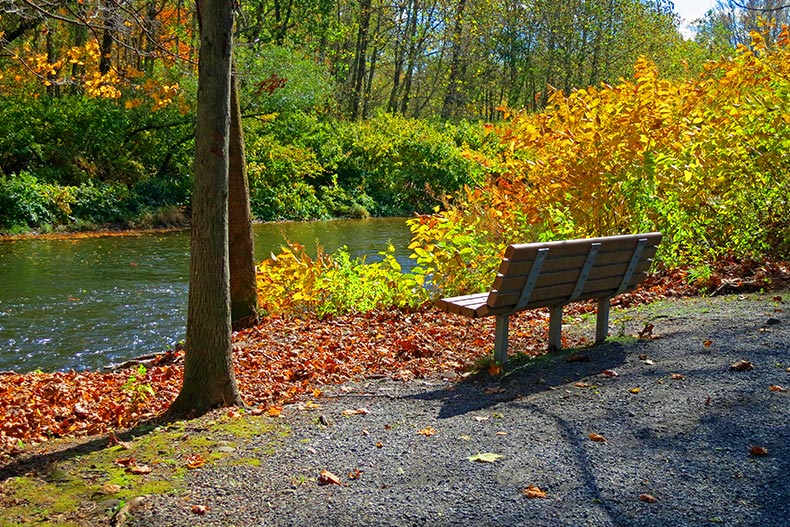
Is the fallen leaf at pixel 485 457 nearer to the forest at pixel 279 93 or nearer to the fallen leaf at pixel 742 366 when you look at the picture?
the fallen leaf at pixel 742 366

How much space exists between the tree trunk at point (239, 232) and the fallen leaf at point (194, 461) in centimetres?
391

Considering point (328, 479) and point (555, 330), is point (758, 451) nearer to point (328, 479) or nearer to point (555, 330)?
point (328, 479)

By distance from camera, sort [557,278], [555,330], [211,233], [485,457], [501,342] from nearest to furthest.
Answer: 1. [485,457]
2. [211,233]
3. [557,278]
4. [501,342]
5. [555,330]

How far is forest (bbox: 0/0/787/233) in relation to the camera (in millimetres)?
17328

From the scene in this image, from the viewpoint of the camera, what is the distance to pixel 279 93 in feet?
83.4

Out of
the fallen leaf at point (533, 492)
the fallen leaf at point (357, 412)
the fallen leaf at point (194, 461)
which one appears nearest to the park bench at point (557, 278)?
the fallen leaf at point (357, 412)

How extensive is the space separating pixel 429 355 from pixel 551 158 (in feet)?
12.7

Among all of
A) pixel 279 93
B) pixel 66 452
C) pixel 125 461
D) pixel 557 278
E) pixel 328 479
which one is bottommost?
pixel 66 452

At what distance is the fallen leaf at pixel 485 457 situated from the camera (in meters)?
4.14

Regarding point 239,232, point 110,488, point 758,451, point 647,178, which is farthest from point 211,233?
point 647,178

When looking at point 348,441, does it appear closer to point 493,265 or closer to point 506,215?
point 493,265

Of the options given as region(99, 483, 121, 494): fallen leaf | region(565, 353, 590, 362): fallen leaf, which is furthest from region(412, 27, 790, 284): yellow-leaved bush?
region(99, 483, 121, 494): fallen leaf

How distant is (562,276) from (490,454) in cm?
200

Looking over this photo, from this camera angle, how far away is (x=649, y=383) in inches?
208
